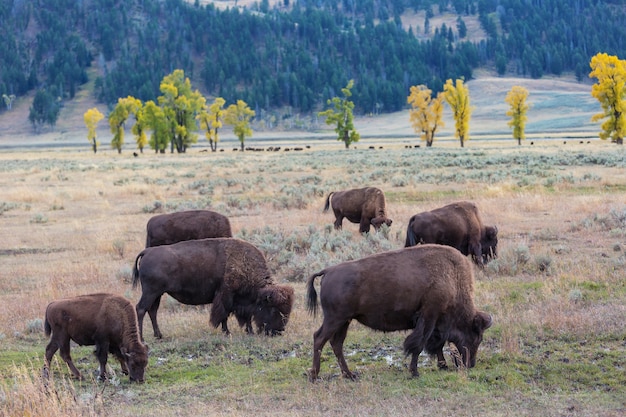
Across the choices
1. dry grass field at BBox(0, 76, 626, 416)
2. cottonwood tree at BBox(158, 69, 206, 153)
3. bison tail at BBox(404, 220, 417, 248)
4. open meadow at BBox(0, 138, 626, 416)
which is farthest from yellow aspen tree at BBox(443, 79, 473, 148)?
bison tail at BBox(404, 220, 417, 248)

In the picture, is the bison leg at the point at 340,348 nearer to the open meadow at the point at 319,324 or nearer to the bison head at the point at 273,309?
the open meadow at the point at 319,324

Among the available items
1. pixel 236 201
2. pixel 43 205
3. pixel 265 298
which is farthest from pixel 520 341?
pixel 43 205

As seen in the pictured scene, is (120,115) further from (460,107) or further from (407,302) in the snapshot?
(407,302)

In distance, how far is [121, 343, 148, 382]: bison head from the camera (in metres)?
8.11

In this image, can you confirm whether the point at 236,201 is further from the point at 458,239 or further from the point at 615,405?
the point at 615,405

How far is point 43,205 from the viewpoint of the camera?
26672 millimetres

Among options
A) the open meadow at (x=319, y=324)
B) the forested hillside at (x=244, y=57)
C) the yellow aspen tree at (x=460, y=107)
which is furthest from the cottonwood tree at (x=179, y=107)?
the forested hillside at (x=244, y=57)

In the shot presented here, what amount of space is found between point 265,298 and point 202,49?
182869 mm

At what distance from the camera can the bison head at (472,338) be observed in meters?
7.90

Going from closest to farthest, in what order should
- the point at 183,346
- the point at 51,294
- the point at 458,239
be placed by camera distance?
the point at 183,346 < the point at 51,294 < the point at 458,239

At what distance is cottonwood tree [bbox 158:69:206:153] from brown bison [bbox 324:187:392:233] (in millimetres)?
63112

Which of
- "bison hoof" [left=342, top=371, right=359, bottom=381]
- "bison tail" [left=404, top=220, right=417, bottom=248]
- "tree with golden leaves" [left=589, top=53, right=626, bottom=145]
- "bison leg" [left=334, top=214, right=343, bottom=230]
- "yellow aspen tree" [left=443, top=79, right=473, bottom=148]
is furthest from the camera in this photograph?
"yellow aspen tree" [left=443, top=79, right=473, bottom=148]

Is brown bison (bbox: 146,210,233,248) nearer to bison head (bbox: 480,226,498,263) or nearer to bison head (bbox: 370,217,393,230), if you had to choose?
bison head (bbox: 480,226,498,263)

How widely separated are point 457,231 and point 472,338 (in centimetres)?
534
